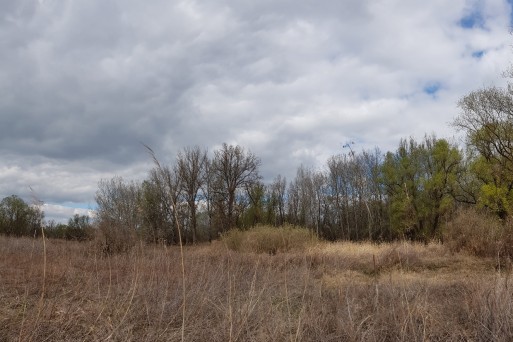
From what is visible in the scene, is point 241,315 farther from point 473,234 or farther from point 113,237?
point 473,234

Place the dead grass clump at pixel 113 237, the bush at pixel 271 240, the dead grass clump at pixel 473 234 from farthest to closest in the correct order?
the bush at pixel 271 240, the dead grass clump at pixel 473 234, the dead grass clump at pixel 113 237

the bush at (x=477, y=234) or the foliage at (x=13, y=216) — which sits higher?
the foliage at (x=13, y=216)

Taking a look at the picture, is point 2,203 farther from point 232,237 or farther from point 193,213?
point 232,237

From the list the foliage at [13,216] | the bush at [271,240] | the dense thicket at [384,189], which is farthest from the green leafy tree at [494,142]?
the foliage at [13,216]

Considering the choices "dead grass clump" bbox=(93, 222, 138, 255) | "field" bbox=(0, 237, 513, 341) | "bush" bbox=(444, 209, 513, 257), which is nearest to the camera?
"field" bbox=(0, 237, 513, 341)

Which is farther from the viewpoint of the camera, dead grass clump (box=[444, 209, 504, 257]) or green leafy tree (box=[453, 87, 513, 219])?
green leafy tree (box=[453, 87, 513, 219])

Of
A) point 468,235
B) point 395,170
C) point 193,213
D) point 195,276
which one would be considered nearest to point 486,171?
point 395,170

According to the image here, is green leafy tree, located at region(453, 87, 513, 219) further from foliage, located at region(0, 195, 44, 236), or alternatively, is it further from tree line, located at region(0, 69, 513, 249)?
foliage, located at region(0, 195, 44, 236)

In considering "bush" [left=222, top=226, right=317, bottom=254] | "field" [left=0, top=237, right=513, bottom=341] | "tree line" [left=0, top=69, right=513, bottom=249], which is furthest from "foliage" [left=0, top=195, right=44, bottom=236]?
"field" [left=0, top=237, right=513, bottom=341]

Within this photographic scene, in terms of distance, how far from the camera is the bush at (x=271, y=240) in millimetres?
19319

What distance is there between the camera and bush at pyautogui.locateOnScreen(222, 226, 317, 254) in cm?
1932

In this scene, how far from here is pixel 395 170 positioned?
39781 mm

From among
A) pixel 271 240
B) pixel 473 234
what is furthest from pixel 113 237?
pixel 473 234

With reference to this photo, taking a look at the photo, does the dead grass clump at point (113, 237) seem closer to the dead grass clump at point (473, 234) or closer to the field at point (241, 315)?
the field at point (241, 315)
